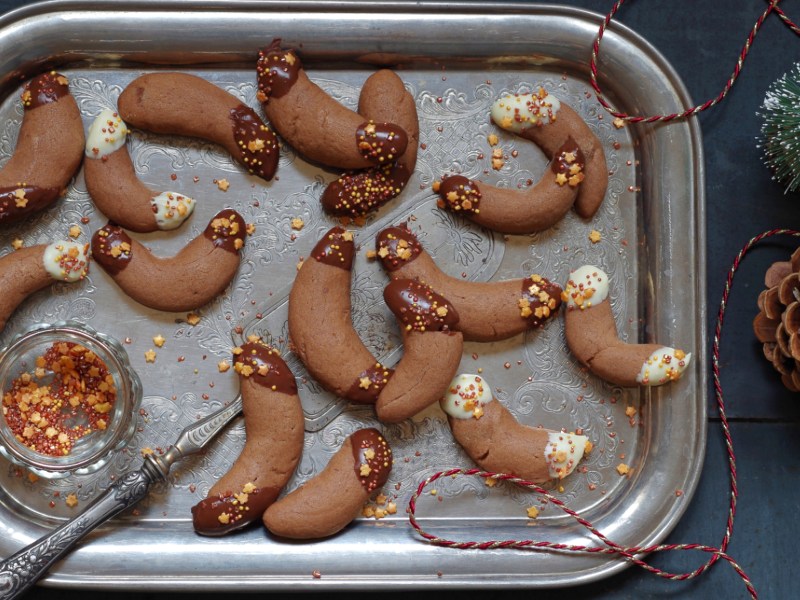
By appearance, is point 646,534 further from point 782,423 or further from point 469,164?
point 469,164

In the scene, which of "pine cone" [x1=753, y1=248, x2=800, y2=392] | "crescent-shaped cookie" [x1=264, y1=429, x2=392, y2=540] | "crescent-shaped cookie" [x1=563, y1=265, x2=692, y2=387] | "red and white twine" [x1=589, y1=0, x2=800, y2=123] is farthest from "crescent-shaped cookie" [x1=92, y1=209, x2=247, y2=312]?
"pine cone" [x1=753, y1=248, x2=800, y2=392]

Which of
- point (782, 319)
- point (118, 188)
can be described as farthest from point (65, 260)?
point (782, 319)

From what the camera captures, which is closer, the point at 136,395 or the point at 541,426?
the point at 136,395

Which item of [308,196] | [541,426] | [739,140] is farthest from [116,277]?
[739,140]

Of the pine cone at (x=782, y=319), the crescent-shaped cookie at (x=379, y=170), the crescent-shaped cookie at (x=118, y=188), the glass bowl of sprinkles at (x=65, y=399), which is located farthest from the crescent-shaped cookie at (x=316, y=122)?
the pine cone at (x=782, y=319)

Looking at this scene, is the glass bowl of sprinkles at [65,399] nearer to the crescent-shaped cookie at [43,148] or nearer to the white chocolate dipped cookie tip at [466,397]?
the crescent-shaped cookie at [43,148]
